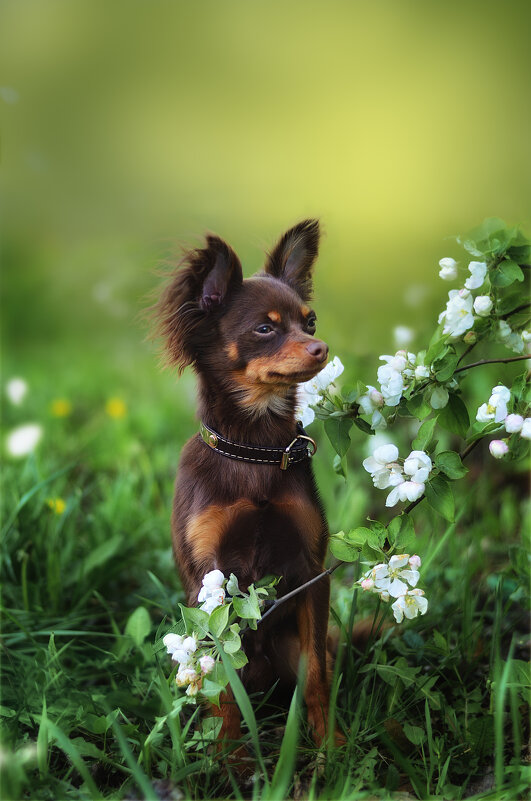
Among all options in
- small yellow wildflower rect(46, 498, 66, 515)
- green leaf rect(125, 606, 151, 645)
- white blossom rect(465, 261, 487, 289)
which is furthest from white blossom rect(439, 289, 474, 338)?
small yellow wildflower rect(46, 498, 66, 515)

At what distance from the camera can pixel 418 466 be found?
176 centimetres

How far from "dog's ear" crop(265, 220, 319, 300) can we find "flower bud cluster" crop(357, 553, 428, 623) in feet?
2.43

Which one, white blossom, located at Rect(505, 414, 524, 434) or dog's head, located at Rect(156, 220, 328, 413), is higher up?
dog's head, located at Rect(156, 220, 328, 413)

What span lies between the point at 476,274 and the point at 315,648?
3.40 ft

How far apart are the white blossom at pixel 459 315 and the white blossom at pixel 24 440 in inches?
94.1

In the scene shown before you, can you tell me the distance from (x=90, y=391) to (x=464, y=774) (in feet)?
11.5

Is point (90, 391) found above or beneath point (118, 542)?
beneath

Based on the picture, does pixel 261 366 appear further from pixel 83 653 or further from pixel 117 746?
pixel 83 653

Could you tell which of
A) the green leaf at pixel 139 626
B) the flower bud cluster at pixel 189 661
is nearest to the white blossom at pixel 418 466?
the flower bud cluster at pixel 189 661

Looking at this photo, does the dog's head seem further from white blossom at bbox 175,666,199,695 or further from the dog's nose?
white blossom at bbox 175,666,199,695

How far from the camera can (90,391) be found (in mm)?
4895

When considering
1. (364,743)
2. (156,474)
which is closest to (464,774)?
(364,743)

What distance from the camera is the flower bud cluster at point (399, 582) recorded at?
67.9 inches

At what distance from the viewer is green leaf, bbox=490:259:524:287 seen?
1867 mm
